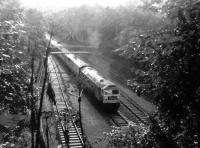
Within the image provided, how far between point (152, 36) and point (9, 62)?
5781mm

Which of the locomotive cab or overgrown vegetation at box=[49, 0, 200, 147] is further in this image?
the locomotive cab

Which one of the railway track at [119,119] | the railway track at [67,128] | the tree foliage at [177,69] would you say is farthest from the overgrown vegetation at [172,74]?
the railway track at [119,119]

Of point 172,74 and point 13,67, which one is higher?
point 13,67

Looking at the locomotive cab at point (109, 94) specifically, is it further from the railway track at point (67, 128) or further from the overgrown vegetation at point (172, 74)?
the overgrown vegetation at point (172, 74)

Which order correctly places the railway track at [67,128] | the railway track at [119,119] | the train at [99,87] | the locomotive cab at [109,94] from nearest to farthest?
the railway track at [67,128] < the railway track at [119,119] < the locomotive cab at [109,94] < the train at [99,87]

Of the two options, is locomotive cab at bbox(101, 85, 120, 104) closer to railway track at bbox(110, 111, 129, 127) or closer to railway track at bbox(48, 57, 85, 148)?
railway track at bbox(110, 111, 129, 127)

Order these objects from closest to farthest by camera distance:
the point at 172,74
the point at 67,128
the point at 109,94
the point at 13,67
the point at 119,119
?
1. the point at 172,74
2. the point at 13,67
3. the point at 67,128
4. the point at 119,119
5. the point at 109,94

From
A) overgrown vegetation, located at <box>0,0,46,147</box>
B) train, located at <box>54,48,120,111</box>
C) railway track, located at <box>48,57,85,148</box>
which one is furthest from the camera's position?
train, located at <box>54,48,120,111</box>

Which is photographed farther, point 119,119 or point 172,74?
point 119,119

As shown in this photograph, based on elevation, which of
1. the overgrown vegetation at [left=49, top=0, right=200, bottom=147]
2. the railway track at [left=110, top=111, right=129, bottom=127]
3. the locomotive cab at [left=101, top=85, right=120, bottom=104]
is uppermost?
the overgrown vegetation at [left=49, top=0, right=200, bottom=147]

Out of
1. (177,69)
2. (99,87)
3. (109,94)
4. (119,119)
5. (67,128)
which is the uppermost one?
(177,69)

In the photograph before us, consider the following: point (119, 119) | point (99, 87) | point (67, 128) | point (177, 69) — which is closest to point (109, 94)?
point (99, 87)

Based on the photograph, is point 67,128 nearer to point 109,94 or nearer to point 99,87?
point 109,94

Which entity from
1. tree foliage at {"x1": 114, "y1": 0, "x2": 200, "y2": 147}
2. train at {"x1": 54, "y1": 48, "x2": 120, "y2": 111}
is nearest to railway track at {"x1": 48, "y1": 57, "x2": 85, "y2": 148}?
train at {"x1": 54, "y1": 48, "x2": 120, "y2": 111}
